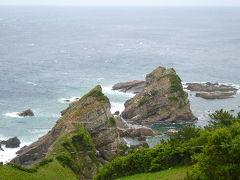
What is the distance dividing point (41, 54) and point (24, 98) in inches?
2012

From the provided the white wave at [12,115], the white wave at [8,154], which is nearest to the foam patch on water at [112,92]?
the white wave at [12,115]

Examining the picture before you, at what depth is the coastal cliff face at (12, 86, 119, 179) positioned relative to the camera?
45219 mm

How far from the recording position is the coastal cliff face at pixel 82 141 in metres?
45.2

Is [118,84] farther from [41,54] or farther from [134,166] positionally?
[134,166]

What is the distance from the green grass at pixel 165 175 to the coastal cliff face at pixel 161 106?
31.4 metres

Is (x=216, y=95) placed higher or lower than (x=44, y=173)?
higher

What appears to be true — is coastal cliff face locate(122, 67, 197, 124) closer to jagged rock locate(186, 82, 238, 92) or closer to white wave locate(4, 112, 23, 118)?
jagged rock locate(186, 82, 238, 92)

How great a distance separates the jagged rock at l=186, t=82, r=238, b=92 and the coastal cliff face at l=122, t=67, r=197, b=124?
17368 millimetres

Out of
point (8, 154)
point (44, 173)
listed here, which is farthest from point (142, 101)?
point (44, 173)

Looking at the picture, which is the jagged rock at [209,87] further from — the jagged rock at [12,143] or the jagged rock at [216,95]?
the jagged rock at [12,143]

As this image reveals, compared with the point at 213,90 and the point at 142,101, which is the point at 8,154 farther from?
→ the point at 213,90

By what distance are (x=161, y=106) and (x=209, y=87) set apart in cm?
2325

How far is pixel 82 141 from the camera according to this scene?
4816 cm

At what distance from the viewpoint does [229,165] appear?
83.8ft
